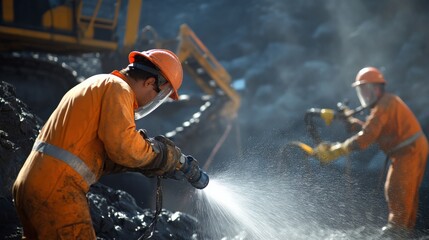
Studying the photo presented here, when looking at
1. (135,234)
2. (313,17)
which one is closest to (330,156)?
(135,234)

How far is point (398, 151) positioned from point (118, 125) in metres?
3.64

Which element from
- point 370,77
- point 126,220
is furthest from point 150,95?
point 370,77

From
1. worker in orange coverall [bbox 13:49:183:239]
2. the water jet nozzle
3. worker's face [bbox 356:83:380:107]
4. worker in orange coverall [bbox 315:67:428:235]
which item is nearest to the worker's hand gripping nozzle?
the water jet nozzle

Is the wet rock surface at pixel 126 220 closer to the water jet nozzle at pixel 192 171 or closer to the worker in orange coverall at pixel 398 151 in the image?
the water jet nozzle at pixel 192 171

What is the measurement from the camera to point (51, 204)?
8.29 feet

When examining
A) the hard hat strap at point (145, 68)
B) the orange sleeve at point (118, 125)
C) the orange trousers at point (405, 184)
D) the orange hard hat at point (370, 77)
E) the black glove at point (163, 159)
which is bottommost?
the orange trousers at point (405, 184)

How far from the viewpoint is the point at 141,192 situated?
626cm

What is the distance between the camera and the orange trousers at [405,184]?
491cm

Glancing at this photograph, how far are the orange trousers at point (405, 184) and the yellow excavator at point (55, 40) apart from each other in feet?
18.6

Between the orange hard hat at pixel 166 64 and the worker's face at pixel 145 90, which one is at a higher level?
the orange hard hat at pixel 166 64

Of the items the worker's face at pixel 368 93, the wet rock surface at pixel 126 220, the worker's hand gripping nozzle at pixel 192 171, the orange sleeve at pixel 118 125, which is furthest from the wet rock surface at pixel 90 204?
the worker's face at pixel 368 93

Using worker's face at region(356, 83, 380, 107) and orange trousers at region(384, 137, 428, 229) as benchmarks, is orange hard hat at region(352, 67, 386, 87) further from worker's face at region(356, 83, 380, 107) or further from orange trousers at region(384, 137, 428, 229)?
orange trousers at region(384, 137, 428, 229)

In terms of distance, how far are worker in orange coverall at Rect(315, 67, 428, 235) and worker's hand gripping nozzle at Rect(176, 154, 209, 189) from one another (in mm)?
2499

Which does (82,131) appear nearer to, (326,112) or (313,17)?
(326,112)
